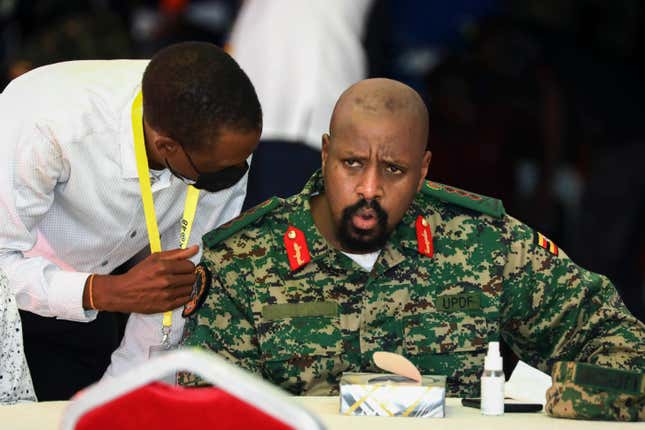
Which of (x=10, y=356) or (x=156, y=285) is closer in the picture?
(x=10, y=356)

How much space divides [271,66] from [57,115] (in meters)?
1.68

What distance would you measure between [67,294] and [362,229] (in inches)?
32.1

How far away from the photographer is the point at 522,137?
5.74 metres

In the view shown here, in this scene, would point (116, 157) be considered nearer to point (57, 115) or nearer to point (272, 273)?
point (57, 115)

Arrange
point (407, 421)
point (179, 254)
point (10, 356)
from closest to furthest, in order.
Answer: point (407, 421)
point (10, 356)
point (179, 254)

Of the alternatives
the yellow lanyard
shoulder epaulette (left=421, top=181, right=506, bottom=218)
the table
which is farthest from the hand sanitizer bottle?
the yellow lanyard

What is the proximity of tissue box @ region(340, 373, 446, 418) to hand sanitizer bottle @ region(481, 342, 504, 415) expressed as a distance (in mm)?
103

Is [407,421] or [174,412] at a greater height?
[174,412]

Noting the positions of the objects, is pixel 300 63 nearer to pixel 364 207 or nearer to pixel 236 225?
pixel 236 225

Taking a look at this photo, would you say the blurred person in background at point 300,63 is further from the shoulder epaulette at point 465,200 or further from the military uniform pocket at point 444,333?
the military uniform pocket at point 444,333

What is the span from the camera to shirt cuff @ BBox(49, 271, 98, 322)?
3.35m

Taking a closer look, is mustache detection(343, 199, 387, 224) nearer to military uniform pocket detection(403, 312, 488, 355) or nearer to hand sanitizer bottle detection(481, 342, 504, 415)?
military uniform pocket detection(403, 312, 488, 355)

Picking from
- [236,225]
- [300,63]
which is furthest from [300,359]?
[300,63]

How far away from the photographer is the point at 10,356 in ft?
9.14
